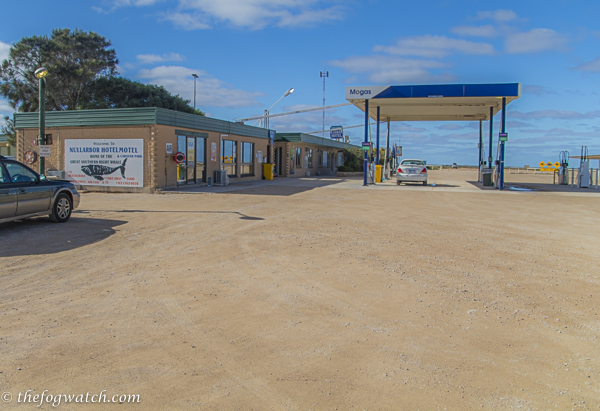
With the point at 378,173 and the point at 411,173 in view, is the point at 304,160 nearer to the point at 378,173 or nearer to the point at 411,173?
the point at 378,173

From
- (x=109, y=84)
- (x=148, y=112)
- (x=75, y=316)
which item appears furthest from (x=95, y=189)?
(x=109, y=84)

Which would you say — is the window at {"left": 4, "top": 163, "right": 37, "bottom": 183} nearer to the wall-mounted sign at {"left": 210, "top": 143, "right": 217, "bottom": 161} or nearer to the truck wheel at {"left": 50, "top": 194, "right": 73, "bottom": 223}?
the truck wheel at {"left": 50, "top": 194, "right": 73, "bottom": 223}

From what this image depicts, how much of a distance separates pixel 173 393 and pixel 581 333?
12.5 ft

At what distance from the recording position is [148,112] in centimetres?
1934

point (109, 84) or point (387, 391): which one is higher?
point (109, 84)

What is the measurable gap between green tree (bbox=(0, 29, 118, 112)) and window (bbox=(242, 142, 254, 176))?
66.3 ft

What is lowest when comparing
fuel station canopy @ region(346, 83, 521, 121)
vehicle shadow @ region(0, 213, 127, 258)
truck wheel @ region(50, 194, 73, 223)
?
vehicle shadow @ region(0, 213, 127, 258)

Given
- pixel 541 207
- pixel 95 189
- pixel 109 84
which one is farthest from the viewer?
pixel 109 84

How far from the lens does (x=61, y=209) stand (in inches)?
415

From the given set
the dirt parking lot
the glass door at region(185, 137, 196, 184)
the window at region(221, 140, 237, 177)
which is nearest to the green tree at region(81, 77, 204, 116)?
the window at region(221, 140, 237, 177)

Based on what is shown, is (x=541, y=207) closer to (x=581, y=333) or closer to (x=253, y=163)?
(x=581, y=333)

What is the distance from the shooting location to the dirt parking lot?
11.1 ft

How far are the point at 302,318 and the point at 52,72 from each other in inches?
1622

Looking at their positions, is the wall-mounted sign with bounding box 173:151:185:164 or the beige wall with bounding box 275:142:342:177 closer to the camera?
the wall-mounted sign with bounding box 173:151:185:164
